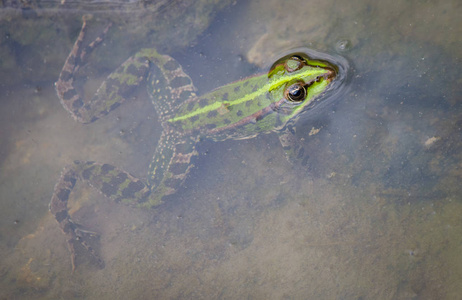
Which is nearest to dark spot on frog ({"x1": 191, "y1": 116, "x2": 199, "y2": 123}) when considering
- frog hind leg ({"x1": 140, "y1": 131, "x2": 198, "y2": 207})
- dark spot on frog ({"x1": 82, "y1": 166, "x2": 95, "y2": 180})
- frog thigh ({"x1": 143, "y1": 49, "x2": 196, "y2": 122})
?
frog hind leg ({"x1": 140, "y1": 131, "x2": 198, "y2": 207})

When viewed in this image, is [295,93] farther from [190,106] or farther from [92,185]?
[92,185]

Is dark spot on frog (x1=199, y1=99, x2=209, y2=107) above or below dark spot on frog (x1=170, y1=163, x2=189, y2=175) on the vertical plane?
above

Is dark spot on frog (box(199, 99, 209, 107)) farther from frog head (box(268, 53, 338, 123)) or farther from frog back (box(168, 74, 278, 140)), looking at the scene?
frog head (box(268, 53, 338, 123))

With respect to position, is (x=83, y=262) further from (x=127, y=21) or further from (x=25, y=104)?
(x=127, y=21)

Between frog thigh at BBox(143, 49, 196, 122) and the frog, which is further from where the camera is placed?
frog thigh at BBox(143, 49, 196, 122)

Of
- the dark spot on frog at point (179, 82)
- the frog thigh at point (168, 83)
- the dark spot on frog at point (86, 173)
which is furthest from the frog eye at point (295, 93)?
the dark spot on frog at point (86, 173)

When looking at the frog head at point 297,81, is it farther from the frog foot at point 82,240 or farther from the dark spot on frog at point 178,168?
the frog foot at point 82,240
